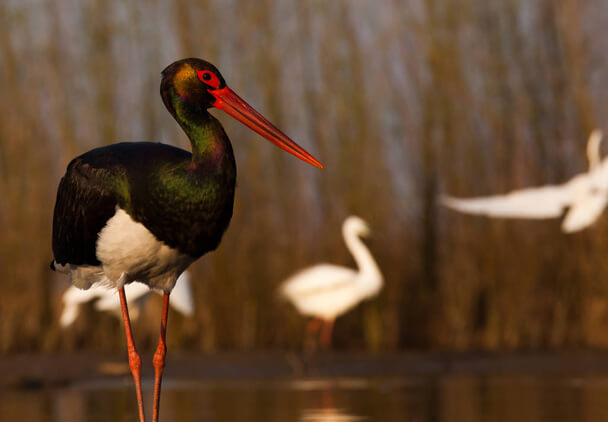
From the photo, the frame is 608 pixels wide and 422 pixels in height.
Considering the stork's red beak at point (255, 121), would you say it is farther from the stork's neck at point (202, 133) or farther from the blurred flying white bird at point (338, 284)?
the blurred flying white bird at point (338, 284)

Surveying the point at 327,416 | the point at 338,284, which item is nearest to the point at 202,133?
the point at 327,416

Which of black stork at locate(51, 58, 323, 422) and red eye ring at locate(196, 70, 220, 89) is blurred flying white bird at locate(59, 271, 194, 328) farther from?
red eye ring at locate(196, 70, 220, 89)

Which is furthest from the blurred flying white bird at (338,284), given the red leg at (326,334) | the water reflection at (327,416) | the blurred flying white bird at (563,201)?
the water reflection at (327,416)

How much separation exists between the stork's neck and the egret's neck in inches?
161

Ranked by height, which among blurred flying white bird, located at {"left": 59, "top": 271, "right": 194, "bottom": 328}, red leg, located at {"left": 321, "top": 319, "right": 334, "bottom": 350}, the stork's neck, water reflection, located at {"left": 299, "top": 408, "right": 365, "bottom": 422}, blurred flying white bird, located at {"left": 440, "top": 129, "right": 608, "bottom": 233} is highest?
blurred flying white bird, located at {"left": 440, "top": 129, "right": 608, "bottom": 233}

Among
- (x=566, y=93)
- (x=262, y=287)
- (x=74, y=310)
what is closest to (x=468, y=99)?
(x=566, y=93)

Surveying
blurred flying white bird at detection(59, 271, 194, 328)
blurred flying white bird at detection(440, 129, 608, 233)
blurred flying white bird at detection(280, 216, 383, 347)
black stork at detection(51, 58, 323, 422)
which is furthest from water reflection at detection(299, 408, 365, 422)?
blurred flying white bird at detection(280, 216, 383, 347)

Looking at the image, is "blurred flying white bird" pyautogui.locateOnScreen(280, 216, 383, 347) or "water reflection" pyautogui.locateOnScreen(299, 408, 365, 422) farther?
"blurred flying white bird" pyautogui.locateOnScreen(280, 216, 383, 347)

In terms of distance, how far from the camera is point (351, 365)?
8.49m

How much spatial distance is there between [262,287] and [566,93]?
8.86 ft

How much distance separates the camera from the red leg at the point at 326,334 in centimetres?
902

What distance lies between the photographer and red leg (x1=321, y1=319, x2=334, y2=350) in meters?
9.02

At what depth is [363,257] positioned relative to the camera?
28.8ft

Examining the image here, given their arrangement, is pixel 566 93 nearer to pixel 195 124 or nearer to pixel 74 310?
pixel 74 310
